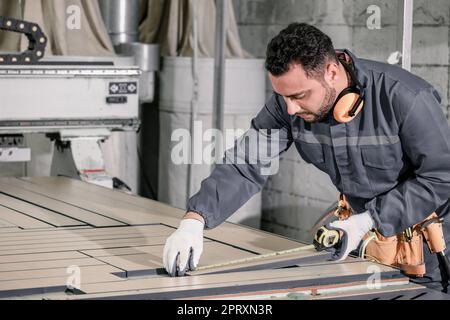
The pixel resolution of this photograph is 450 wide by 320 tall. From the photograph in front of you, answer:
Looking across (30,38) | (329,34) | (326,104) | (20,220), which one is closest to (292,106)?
(326,104)

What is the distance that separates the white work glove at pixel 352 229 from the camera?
7.61ft

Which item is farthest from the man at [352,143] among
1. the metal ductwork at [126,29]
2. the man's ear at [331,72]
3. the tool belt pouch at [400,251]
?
the metal ductwork at [126,29]

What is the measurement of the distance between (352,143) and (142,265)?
0.63 meters

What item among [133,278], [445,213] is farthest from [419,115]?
[133,278]

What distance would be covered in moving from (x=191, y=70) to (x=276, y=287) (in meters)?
2.80

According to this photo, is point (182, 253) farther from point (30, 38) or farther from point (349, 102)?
point (30, 38)

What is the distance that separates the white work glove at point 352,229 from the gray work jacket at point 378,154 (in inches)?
1.1

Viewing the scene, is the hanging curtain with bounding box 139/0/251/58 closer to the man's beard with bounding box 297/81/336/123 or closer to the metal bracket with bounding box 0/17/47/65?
the metal bracket with bounding box 0/17/47/65

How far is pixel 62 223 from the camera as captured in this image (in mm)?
2953

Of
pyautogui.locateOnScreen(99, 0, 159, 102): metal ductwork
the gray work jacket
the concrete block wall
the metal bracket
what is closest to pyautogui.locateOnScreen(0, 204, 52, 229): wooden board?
the gray work jacket

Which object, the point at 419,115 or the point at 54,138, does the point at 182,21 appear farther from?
the point at 419,115

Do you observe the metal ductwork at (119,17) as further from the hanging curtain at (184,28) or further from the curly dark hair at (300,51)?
the curly dark hair at (300,51)

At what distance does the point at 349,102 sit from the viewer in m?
2.41

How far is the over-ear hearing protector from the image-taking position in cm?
241
